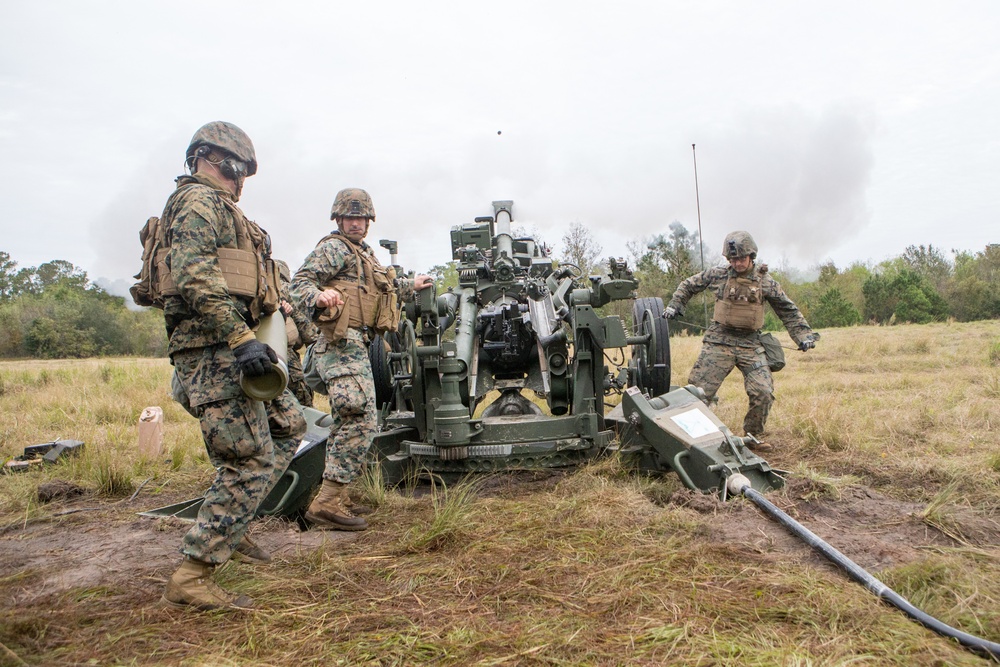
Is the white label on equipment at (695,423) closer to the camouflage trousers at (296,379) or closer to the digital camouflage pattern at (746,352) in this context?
the digital camouflage pattern at (746,352)

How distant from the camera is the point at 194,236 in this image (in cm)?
289

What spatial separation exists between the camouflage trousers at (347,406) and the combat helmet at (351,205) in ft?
2.61

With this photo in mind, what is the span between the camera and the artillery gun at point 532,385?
180 inches

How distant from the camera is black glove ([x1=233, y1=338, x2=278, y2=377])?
2.78 meters

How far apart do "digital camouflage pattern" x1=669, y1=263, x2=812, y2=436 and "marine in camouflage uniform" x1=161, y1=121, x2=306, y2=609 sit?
13.9 ft

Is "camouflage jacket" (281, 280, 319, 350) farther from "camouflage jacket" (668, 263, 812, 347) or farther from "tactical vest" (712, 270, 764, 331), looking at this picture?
"tactical vest" (712, 270, 764, 331)

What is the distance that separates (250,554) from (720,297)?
4.60 meters

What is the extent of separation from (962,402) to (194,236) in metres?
6.77

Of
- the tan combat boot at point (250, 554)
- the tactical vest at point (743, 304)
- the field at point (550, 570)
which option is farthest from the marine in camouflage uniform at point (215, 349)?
the tactical vest at point (743, 304)

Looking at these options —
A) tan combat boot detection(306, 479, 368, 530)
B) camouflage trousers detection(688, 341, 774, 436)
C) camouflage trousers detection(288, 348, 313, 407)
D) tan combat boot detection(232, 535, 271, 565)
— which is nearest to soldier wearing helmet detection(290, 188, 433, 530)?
tan combat boot detection(306, 479, 368, 530)

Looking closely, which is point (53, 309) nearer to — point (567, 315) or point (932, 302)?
point (567, 315)

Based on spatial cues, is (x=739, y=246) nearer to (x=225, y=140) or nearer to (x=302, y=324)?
(x=302, y=324)

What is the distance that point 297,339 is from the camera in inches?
163

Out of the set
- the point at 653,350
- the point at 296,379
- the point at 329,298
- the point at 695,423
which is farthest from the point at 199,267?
the point at 653,350
